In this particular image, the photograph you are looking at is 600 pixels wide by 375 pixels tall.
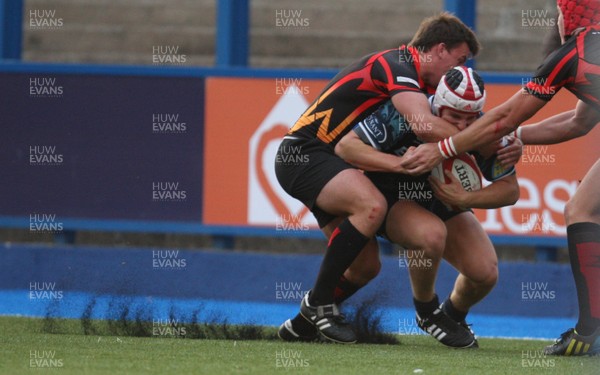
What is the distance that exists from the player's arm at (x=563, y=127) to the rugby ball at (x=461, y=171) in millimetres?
464

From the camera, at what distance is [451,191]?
648cm

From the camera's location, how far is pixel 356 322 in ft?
23.6

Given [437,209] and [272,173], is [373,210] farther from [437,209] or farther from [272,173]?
[272,173]

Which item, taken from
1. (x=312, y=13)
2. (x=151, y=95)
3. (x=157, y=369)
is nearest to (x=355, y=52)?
(x=312, y=13)

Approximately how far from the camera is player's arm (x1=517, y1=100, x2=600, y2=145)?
6.79 m

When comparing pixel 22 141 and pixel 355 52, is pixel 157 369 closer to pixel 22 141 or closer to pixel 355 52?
pixel 22 141

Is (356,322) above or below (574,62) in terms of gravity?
below

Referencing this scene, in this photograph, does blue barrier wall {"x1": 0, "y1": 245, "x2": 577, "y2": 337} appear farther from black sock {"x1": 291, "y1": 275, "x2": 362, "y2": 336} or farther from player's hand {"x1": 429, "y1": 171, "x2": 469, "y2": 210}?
player's hand {"x1": 429, "y1": 171, "x2": 469, "y2": 210}

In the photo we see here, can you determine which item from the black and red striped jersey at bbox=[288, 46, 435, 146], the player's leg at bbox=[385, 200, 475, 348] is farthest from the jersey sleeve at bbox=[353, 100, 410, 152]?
the player's leg at bbox=[385, 200, 475, 348]

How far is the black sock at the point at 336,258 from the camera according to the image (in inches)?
256

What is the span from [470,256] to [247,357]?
143 cm

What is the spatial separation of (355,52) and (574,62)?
8.31 m

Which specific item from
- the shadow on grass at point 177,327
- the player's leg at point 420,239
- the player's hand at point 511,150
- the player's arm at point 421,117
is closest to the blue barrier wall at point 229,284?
the shadow on grass at point 177,327

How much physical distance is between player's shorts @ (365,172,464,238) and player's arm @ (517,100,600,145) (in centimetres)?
61
